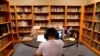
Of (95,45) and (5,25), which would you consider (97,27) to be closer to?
(95,45)

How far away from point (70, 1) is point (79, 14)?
30.9 inches

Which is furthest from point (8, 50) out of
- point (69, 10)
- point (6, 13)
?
point (69, 10)

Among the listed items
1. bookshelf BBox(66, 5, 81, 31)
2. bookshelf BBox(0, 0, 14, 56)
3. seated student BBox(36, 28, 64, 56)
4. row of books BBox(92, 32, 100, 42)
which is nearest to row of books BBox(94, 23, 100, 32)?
row of books BBox(92, 32, 100, 42)

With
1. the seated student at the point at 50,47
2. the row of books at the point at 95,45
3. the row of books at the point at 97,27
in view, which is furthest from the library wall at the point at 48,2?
the seated student at the point at 50,47

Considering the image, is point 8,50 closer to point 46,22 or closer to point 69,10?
point 46,22

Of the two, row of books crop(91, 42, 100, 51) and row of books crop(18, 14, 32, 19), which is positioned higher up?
row of books crop(18, 14, 32, 19)

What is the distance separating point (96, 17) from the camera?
344 centimetres

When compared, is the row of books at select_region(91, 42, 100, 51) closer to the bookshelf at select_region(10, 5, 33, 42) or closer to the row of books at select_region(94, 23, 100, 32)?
the row of books at select_region(94, 23, 100, 32)

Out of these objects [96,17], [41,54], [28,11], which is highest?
[28,11]

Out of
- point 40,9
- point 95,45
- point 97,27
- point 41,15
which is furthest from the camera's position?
point 41,15

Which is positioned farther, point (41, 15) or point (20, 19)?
point (41, 15)

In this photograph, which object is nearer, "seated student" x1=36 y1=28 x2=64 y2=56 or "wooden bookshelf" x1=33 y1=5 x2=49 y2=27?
"seated student" x1=36 y1=28 x2=64 y2=56

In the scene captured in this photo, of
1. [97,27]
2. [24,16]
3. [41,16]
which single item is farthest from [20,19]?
[97,27]

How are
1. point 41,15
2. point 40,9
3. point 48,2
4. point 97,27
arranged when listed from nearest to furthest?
point 97,27 → point 40,9 → point 41,15 → point 48,2
